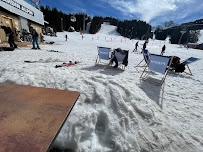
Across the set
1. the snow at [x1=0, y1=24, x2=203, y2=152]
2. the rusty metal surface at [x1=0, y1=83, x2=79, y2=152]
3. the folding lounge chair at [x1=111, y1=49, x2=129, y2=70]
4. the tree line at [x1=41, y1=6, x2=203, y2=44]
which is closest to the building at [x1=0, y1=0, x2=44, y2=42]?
the snow at [x1=0, y1=24, x2=203, y2=152]

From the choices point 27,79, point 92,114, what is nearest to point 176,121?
point 92,114

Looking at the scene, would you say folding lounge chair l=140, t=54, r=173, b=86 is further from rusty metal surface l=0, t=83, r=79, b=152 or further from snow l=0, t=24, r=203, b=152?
rusty metal surface l=0, t=83, r=79, b=152

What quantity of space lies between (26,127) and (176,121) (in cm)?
256

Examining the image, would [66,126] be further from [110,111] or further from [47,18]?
[47,18]

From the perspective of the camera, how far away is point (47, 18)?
143 ft

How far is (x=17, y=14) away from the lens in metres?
10.7

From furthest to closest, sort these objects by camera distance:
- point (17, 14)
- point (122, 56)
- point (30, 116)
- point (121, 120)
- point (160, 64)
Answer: point (17, 14), point (122, 56), point (160, 64), point (121, 120), point (30, 116)

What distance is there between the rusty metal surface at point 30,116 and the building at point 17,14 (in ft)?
40.5

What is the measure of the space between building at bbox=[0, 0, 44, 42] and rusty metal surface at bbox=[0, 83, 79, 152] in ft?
40.5

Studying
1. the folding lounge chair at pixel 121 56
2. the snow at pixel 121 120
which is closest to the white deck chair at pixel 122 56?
the folding lounge chair at pixel 121 56

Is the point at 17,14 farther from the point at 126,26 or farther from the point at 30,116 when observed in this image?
the point at 126,26

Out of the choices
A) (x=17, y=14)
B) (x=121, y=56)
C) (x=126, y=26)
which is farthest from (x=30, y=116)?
(x=126, y=26)

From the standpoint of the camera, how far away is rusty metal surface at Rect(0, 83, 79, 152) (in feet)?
2.59

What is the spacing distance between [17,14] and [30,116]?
15.0 meters
